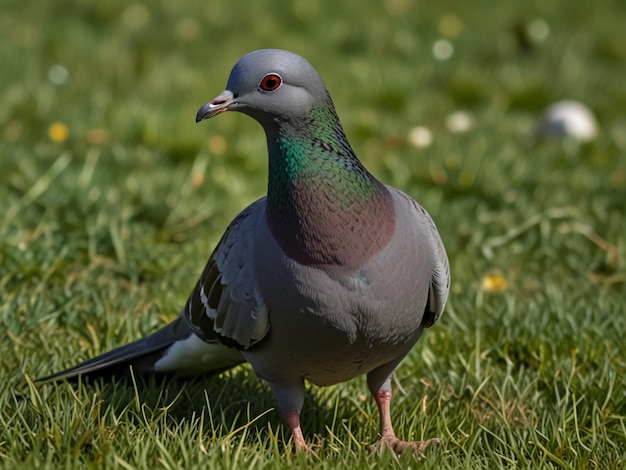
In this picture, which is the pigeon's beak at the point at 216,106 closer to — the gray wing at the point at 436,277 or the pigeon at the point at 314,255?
the pigeon at the point at 314,255

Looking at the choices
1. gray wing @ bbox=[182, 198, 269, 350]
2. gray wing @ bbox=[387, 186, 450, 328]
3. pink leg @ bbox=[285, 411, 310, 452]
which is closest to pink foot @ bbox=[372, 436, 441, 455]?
pink leg @ bbox=[285, 411, 310, 452]

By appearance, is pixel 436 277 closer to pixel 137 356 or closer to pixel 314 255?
pixel 314 255

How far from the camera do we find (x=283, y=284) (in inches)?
102

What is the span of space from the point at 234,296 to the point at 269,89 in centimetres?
65

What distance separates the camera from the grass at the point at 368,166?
2857 millimetres

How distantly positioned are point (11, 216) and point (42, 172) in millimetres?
600

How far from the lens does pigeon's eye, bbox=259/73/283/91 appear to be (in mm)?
2533

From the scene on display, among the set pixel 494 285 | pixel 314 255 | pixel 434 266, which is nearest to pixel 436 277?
→ pixel 434 266

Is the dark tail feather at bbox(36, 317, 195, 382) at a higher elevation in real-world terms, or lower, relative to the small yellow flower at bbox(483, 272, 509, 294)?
higher

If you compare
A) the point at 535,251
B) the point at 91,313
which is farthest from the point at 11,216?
the point at 535,251

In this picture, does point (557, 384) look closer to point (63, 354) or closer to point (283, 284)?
point (283, 284)

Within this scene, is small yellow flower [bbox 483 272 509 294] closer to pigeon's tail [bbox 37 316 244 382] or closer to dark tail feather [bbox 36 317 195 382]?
pigeon's tail [bbox 37 316 244 382]

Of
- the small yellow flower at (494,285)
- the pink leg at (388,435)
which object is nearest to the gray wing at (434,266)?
the pink leg at (388,435)

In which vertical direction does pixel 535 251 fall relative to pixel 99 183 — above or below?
below
